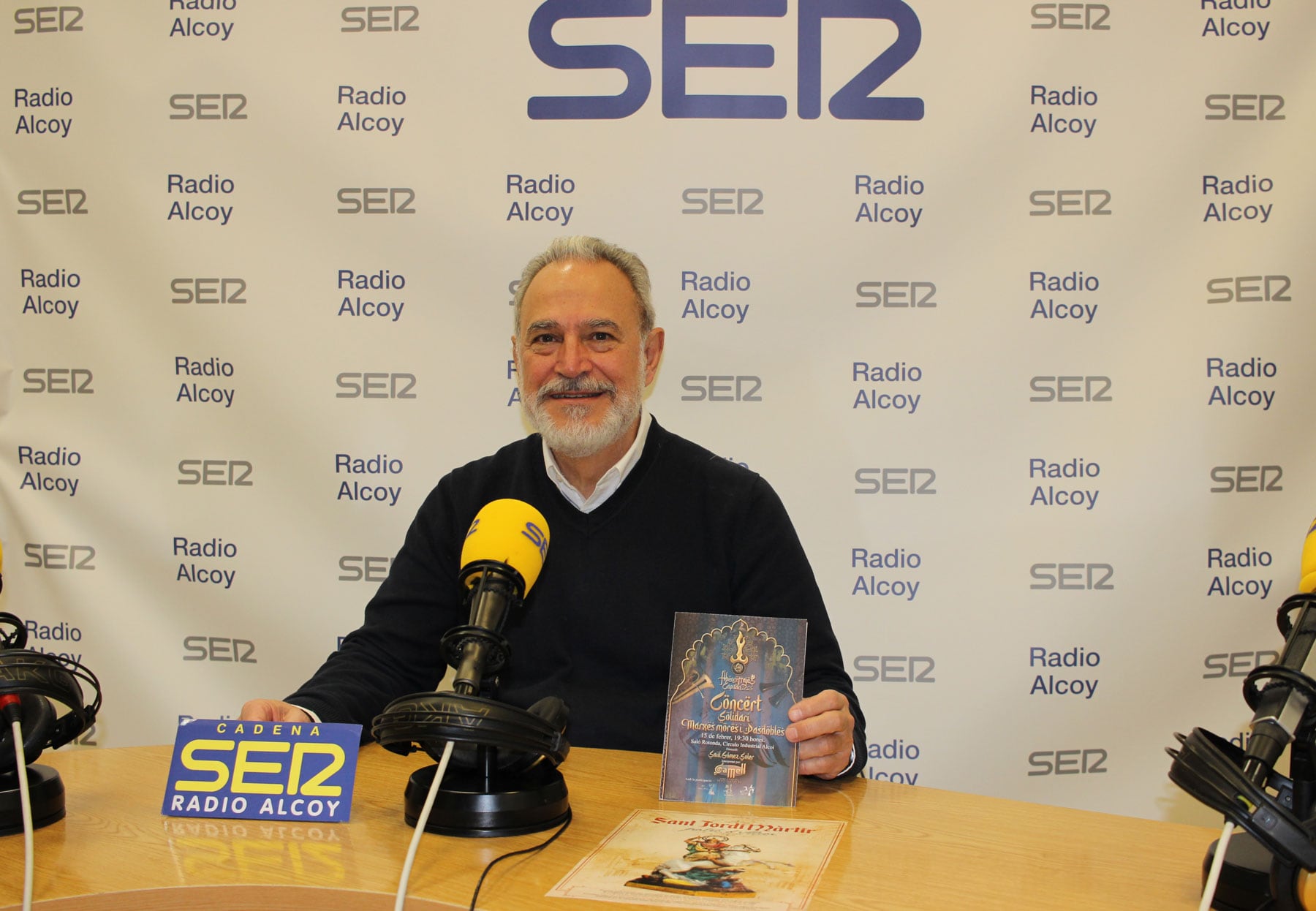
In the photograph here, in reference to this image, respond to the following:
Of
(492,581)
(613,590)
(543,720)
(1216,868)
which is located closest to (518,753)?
(543,720)

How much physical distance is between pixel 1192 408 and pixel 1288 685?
190cm

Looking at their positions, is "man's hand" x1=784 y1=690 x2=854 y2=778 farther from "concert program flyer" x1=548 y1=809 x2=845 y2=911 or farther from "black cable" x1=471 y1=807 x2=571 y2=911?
"black cable" x1=471 y1=807 x2=571 y2=911

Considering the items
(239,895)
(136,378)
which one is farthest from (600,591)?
(136,378)

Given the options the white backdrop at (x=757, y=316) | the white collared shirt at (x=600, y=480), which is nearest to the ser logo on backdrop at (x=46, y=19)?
the white backdrop at (x=757, y=316)

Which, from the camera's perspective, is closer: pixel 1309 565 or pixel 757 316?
pixel 1309 565

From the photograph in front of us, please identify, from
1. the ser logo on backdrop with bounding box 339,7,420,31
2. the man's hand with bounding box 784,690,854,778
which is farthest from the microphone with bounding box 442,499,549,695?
the ser logo on backdrop with bounding box 339,7,420,31

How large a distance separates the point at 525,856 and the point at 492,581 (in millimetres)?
337

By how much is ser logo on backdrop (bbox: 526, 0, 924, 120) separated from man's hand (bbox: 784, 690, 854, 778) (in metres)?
1.83

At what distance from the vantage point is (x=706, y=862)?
1.22 metres

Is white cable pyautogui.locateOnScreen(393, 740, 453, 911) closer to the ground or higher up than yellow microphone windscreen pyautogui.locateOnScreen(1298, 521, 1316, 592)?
closer to the ground

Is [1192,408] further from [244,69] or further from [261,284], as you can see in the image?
[244,69]

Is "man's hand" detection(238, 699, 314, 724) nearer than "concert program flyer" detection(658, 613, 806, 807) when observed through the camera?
No

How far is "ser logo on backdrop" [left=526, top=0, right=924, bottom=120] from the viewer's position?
2799 mm

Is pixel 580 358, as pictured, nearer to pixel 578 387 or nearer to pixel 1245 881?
pixel 578 387
